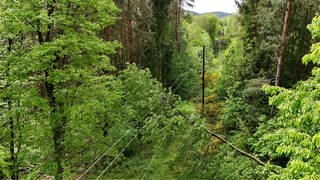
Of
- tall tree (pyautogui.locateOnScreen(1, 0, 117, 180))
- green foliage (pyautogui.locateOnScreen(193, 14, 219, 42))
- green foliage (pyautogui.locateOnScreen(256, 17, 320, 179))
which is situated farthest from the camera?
green foliage (pyautogui.locateOnScreen(193, 14, 219, 42))

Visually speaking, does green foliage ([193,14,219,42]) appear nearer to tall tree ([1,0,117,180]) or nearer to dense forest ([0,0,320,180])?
dense forest ([0,0,320,180])

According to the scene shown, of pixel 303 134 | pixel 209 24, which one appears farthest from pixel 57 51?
pixel 209 24

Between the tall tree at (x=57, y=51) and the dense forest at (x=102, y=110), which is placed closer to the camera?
the dense forest at (x=102, y=110)

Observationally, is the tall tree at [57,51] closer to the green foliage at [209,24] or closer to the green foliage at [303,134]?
the green foliage at [303,134]

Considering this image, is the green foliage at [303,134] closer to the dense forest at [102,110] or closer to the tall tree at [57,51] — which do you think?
the dense forest at [102,110]

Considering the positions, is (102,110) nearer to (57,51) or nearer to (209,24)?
(57,51)

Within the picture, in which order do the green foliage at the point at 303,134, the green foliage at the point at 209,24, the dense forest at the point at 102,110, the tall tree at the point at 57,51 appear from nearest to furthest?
the green foliage at the point at 303,134 → the dense forest at the point at 102,110 → the tall tree at the point at 57,51 → the green foliage at the point at 209,24

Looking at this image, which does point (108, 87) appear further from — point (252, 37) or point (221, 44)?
point (221, 44)

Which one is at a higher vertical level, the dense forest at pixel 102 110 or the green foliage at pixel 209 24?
the green foliage at pixel 209 24

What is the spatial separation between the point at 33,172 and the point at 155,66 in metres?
15.5

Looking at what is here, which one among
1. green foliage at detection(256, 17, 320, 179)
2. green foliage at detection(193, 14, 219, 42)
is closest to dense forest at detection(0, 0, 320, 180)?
green foliage at detection(256, 17, 320, 179)

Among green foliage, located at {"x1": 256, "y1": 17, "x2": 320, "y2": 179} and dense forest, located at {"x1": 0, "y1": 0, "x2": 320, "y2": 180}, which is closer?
green foliage, located at {"x1": 256, "y1": 17, "x2": 320, "y2": 179}

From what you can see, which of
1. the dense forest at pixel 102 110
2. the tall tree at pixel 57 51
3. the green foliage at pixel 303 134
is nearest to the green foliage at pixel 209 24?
the dense forest at pixel 102 110

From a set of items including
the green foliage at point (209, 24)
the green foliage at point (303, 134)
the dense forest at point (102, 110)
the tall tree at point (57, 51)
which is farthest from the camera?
the green foliage at point (209, 24)
